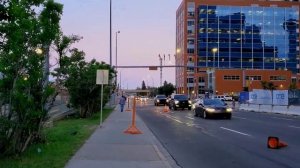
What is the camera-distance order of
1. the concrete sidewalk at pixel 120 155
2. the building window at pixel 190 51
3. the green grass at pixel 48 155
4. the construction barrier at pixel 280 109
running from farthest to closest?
1. the building window at pixel 190 51
2. the construction barrier at pixel 280 109
3. the concrete sidewalk at pixel 120 155
4. the green grass at pixel 48 155

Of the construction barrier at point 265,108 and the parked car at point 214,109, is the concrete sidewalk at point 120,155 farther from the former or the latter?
the construction barrier at point 265,108

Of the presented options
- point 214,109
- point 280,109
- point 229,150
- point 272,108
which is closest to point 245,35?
point 272,108

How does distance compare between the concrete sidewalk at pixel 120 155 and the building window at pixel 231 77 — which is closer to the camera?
the concrete sidewalk at pixel 120 155

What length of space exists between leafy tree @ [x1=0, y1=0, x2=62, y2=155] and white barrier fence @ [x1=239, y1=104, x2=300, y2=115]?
107 feet

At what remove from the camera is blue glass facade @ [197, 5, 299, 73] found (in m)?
156

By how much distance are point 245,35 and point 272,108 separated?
113m

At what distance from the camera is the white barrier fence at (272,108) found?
42.1 metres

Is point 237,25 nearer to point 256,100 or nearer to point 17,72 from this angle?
point 256,100

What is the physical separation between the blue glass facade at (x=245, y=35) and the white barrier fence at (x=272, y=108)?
101 m

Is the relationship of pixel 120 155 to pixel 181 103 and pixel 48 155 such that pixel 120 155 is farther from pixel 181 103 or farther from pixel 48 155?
pixel 181 103

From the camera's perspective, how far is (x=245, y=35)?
157 metres

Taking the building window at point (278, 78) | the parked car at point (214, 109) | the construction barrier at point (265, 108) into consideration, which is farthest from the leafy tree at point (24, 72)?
the building window at point (278, 78)

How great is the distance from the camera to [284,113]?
44.0m

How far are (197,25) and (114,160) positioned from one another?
146557mm
